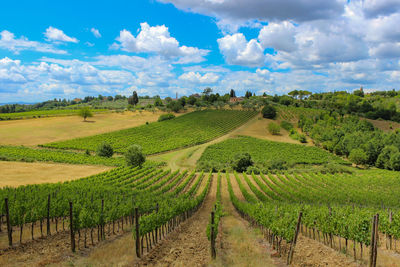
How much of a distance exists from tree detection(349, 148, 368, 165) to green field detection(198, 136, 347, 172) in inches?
132

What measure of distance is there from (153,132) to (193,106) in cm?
6092

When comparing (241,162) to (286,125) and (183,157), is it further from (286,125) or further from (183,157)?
(286,125)

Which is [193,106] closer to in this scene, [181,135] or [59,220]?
[181,135]

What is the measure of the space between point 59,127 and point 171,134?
46961 mm

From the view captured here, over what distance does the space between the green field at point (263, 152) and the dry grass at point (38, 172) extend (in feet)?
103

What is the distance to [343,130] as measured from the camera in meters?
99.7

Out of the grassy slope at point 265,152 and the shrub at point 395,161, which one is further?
the grassy slope at point 265,152

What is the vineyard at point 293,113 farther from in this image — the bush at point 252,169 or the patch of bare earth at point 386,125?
the bush at point 252,169

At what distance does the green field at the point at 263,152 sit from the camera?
248 feet

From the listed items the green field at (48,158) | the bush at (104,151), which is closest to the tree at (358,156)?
the green field at (48,158)

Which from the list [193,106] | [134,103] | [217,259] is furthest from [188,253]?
[134,103]

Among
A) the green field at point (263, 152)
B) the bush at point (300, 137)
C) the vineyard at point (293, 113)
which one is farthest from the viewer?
the vineyard at point (293, 113)

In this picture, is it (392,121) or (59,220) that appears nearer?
(59,220)

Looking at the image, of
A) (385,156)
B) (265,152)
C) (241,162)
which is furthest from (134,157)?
(385,156)
